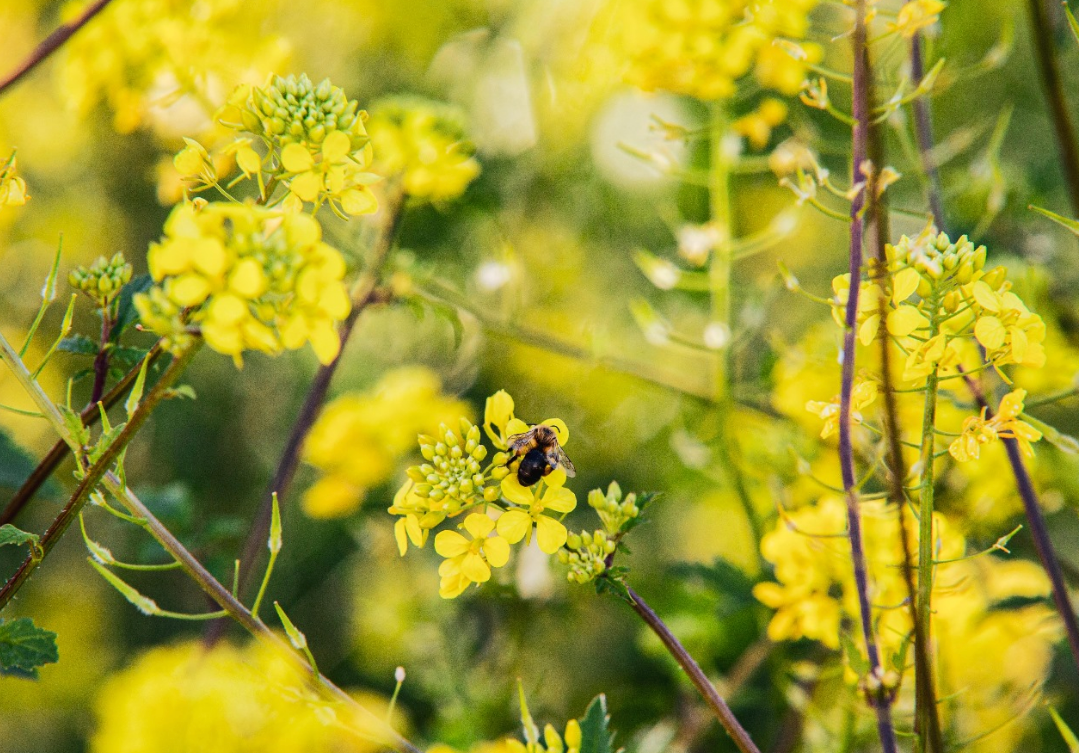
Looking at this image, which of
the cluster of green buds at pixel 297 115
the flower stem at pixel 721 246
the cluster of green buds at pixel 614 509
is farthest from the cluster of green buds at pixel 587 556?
the flower stem at pixel 721 246

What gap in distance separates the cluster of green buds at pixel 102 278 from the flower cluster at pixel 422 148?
47cm

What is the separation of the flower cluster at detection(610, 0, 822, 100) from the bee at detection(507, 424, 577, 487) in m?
0.55

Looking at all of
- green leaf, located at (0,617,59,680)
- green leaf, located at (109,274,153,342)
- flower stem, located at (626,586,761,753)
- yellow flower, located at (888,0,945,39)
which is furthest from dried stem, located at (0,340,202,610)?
yellow flower, located at (888,0,945,39)

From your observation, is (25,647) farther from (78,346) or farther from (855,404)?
(855,404)

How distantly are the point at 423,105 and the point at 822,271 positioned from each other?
54.6 inches

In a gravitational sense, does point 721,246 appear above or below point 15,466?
below

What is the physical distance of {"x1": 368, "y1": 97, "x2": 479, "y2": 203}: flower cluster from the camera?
3.73ft

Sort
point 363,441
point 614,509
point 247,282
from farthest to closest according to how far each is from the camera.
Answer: point 363,441, point 614,509, point 247,282

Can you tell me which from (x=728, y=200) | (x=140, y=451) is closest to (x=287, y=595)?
(x=140, y=451)

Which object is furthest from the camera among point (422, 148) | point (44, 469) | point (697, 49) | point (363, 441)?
point (363, 441)

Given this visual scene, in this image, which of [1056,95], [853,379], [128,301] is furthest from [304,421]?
[1056,95]

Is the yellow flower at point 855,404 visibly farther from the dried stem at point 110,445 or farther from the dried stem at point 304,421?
the dried stem at point 304,421

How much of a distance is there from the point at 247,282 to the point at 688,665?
1.34 ft

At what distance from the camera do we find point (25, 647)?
645 millimetres
